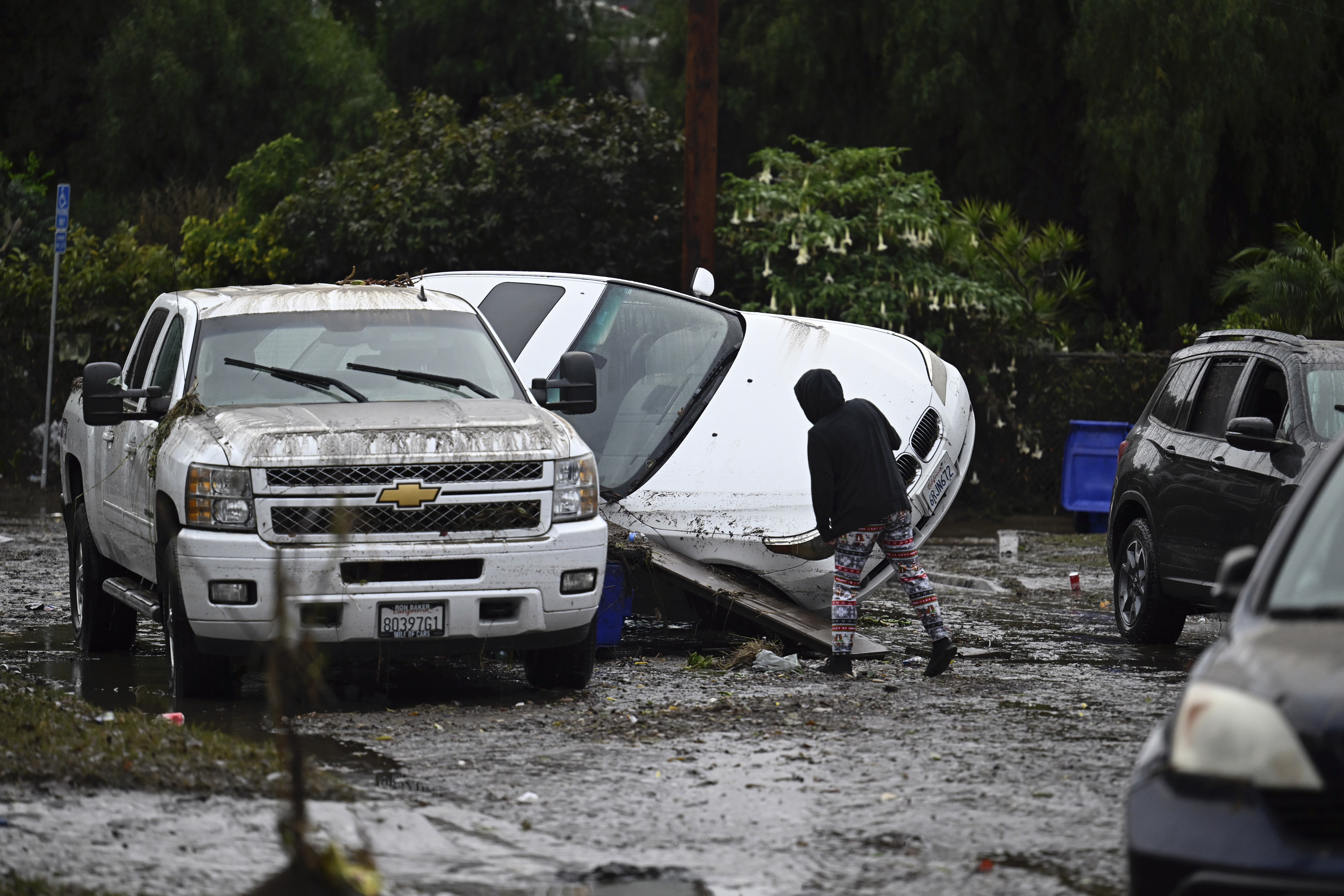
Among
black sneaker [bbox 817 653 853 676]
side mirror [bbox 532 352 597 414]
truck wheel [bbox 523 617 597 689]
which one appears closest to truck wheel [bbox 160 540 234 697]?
truck wheel [bbox 523 617 597 689]

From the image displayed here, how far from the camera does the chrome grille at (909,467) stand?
10.6 meters

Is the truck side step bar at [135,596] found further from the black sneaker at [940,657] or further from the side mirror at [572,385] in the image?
the black sneaker at [940,657]

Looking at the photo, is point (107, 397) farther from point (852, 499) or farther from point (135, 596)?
point (852, 499)

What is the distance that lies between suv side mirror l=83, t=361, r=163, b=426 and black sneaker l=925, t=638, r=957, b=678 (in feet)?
13.2

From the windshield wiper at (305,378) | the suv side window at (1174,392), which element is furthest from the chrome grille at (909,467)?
the windshield wiper at (305,378)

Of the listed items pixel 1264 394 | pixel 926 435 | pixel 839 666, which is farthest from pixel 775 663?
pixel 1264 394

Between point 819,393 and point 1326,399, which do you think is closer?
point 819,393

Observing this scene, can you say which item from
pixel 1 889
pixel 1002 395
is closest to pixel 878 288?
pixel 1002 395

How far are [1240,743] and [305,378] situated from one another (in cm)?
590

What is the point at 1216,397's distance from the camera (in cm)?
1055

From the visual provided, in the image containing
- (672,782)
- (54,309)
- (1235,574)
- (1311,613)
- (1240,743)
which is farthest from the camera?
(54,309)

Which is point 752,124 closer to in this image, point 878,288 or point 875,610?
point 878,288

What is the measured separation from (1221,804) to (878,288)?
612 inches

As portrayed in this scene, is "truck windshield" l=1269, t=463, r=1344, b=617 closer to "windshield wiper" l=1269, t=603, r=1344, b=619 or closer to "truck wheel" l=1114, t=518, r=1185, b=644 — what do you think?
"windshield wiper" l=1269, t=603, r=1344, b=619
